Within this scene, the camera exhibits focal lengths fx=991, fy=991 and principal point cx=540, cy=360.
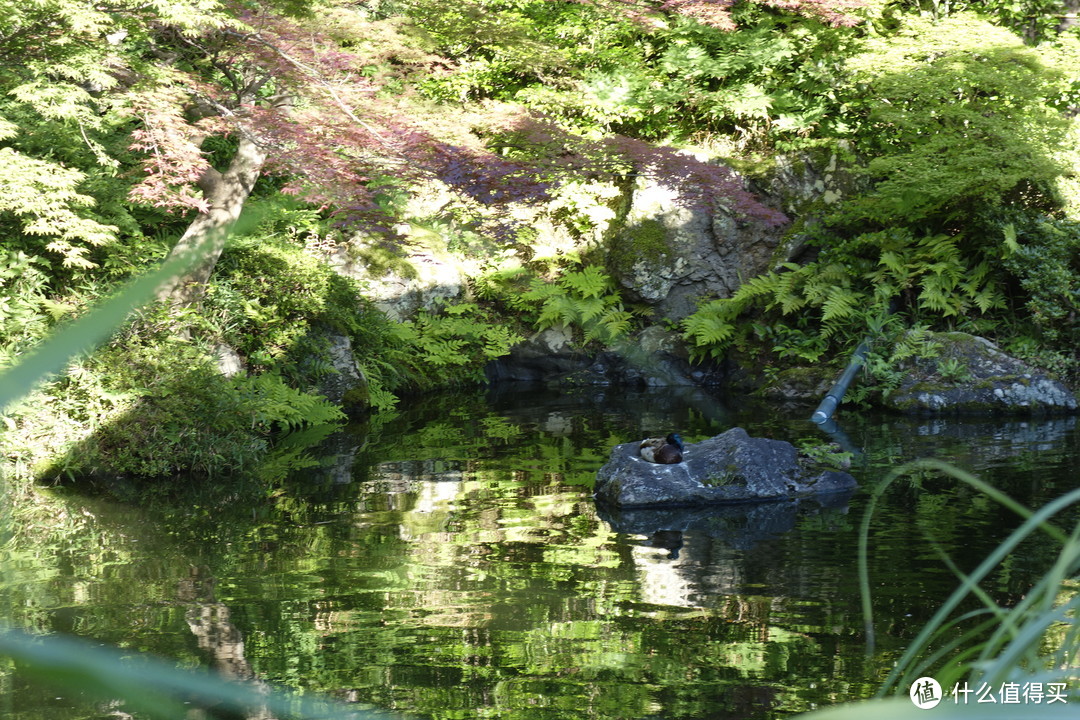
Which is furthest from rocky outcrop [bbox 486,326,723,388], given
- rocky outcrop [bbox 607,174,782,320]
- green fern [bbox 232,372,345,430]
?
green fern [bbox 232,372,345,430]

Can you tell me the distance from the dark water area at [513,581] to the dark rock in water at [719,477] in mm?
173

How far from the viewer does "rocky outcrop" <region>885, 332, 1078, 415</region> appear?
995 cm

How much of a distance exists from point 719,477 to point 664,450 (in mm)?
417

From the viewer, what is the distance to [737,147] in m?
13.7

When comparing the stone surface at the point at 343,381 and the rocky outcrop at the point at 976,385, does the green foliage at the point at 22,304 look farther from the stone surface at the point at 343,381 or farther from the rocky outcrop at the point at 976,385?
the rocky outcrop at the point at 976,385

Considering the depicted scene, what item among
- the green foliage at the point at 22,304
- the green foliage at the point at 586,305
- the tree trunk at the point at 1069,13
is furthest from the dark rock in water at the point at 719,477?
the tree trunk at the point at 1069,13

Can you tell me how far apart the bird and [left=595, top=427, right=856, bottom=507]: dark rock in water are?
0.18ft

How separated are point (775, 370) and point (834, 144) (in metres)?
3.21

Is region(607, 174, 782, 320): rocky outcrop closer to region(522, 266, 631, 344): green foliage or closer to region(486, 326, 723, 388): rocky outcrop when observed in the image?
region(522, 266, 631, 344): green foliage

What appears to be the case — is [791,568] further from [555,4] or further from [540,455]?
[555,4]

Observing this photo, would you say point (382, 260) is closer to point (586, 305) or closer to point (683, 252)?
point (586, 305)

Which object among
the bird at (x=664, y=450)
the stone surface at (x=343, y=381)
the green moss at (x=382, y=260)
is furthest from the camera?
the green moss at (x=382, y=260)

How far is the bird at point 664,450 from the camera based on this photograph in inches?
272

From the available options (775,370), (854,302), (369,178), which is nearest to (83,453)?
(369,178)
